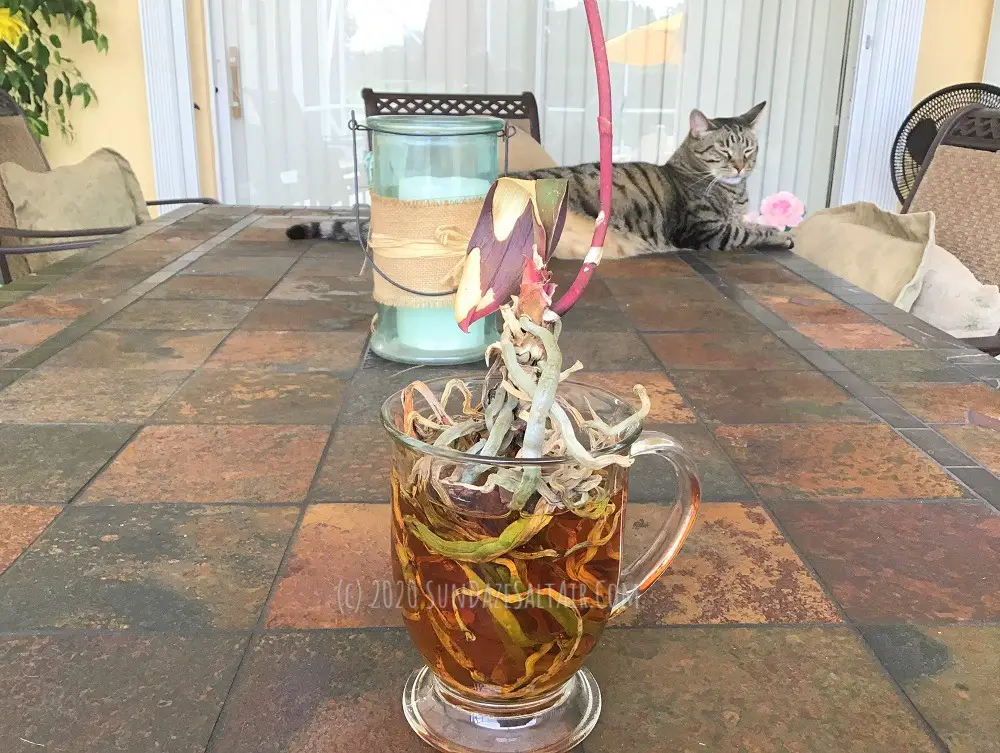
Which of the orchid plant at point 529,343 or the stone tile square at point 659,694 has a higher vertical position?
the orchid plant at point 529,343

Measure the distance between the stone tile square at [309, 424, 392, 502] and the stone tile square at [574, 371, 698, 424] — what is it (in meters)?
0.24

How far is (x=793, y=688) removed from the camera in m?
0.54

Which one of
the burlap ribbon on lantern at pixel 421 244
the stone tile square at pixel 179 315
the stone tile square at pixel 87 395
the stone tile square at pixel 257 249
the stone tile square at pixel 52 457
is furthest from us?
the stone tile square at pixel 257 249

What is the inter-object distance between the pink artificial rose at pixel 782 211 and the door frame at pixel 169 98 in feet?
7.89

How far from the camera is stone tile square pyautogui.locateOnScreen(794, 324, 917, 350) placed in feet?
4.10

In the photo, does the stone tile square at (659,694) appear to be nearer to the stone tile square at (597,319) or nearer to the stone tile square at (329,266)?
the stone tile square at (597,319)

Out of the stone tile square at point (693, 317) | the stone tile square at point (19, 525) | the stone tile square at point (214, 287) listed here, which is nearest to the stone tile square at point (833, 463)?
the stone tile square at point (693, 317)

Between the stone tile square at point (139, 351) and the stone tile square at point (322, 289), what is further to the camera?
the stone tile square at point (322, 289)

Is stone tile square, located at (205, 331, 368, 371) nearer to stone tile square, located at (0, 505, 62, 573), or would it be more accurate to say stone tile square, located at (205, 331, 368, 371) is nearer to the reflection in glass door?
stone tile square, located at (0, 505, 62, 573)

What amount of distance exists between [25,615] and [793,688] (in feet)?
1.70

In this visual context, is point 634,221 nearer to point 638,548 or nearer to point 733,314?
point 733,314

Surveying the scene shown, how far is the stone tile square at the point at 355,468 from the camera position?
0.79 m

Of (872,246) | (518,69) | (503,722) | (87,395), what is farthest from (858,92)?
(503,722)

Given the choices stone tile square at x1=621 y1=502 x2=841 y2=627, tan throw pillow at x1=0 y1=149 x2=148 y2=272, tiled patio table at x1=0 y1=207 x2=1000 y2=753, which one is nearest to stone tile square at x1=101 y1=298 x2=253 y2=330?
tiled patio table at x1=0 y1=207 x2=1000 y2=753
